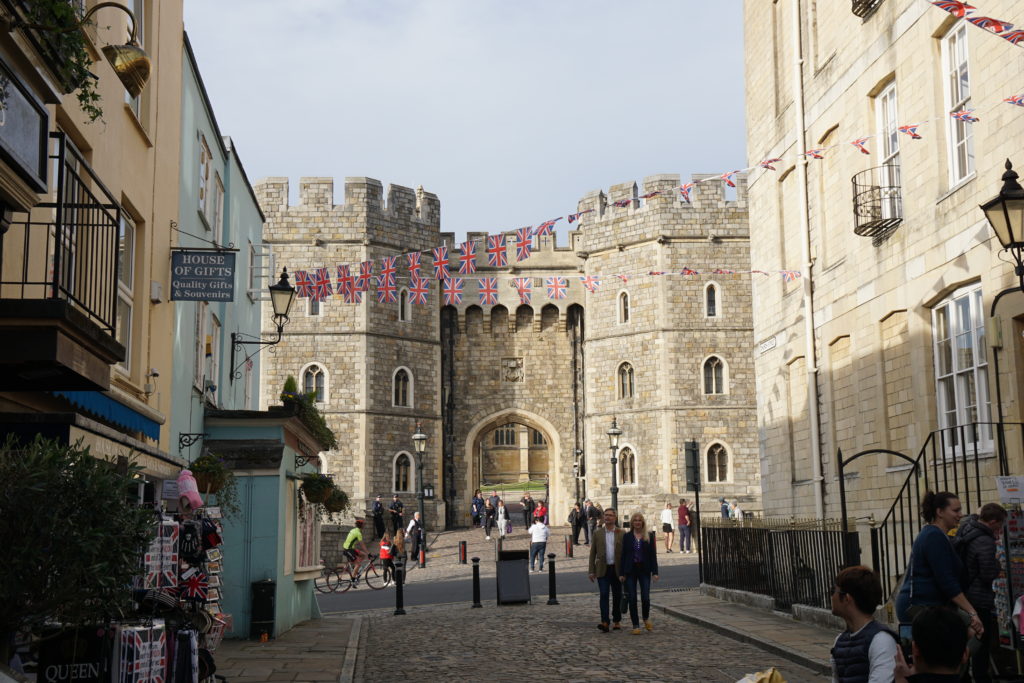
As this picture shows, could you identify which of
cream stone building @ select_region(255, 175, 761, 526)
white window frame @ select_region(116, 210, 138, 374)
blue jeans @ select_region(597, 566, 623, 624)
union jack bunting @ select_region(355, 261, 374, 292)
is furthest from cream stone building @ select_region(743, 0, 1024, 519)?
cream stone building @ select_region(255, 175, 761, 526)

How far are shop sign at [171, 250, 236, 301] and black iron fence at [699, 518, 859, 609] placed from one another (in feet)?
22.8

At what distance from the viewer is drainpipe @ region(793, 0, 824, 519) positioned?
17.2m

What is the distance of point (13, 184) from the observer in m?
6.14

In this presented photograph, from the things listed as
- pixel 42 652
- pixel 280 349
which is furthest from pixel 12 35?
pixel 280 349

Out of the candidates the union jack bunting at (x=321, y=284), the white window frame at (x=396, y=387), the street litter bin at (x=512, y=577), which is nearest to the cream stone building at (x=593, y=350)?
the white window frame at (x=396, y=387)

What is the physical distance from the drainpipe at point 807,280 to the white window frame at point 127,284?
1004 centimetres

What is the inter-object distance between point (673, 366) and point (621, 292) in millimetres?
3371

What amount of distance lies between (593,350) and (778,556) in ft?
88.0

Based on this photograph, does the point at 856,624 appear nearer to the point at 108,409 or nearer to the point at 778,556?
the point at 108,409

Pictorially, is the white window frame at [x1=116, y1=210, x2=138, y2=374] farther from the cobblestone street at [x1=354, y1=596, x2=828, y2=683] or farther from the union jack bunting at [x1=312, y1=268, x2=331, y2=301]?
the union jack bunting at [x1=312, y1=268, x2=331, y2=301]

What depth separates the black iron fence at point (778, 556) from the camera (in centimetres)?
1270

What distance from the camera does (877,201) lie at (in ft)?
49.3

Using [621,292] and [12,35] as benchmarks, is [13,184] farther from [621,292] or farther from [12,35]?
[621,292]

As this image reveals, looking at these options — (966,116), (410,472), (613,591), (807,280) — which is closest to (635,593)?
(613,591)
